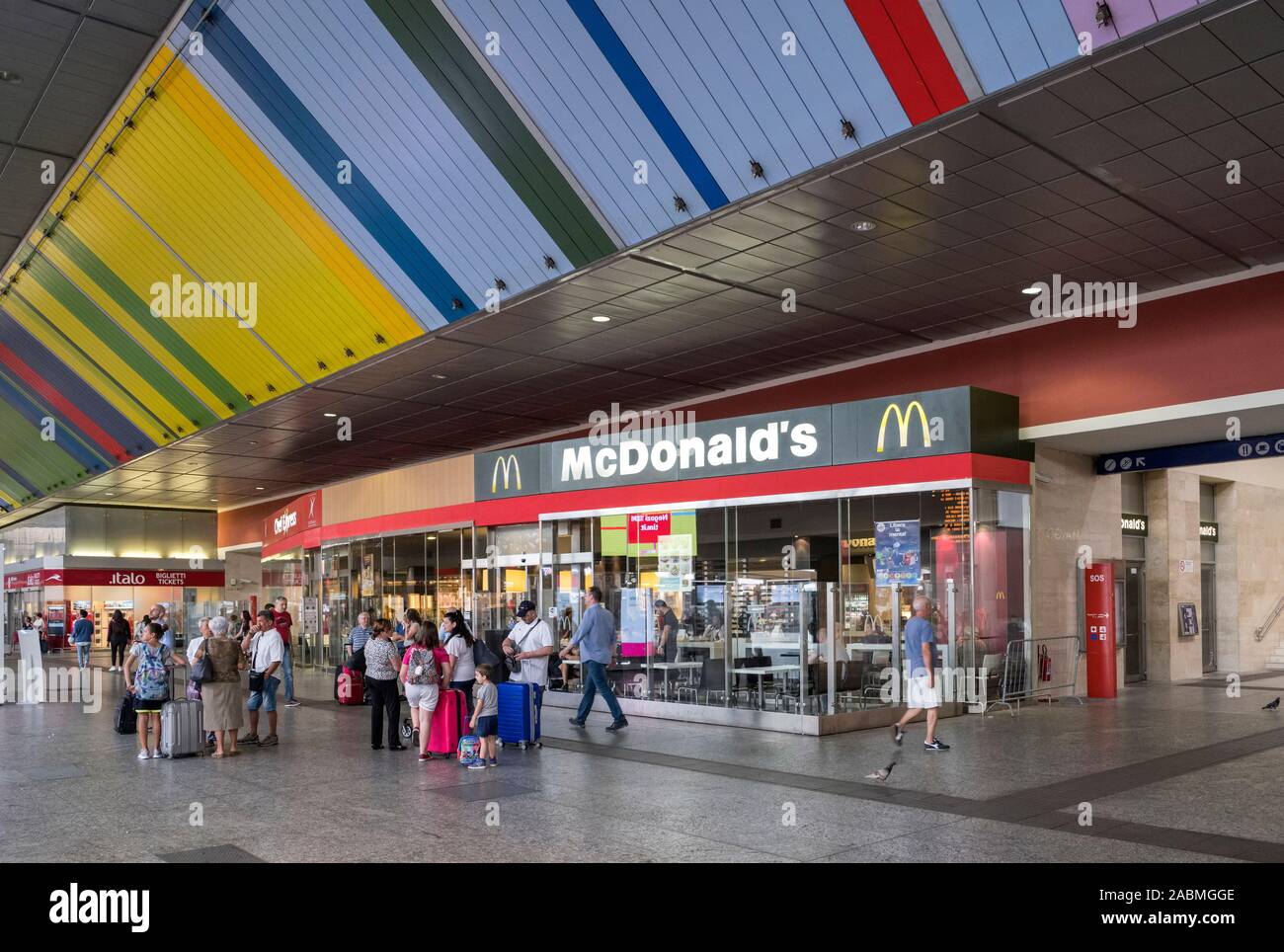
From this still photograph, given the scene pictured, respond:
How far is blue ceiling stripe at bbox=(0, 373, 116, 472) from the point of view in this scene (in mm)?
30688

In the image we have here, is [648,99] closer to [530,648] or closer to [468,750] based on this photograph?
[530,648]

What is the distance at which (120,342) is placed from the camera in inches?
933

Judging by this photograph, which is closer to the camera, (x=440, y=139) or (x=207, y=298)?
(x=440, y=139)

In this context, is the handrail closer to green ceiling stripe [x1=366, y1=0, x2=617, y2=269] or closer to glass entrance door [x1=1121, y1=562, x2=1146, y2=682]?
glass entrance door [x1=1121, y1=562, x2=1146, y2=682]

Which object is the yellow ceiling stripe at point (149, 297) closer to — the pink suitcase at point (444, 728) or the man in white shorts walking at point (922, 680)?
the pink suitcase at point (444, 728)

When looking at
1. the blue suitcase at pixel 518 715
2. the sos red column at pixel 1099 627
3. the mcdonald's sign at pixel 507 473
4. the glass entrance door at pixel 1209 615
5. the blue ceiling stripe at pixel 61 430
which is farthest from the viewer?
the blue ceiling stripe at pixel 61 430

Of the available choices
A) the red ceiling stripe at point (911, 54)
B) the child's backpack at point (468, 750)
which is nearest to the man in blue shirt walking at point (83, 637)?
the child's backpack at point (468, 750)

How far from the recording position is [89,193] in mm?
17344

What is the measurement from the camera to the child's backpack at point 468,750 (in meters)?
10.2

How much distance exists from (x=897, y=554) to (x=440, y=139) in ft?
26.2

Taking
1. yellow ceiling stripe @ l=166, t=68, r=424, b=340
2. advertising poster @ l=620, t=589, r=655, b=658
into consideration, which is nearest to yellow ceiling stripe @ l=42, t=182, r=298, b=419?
yellow ceiling stripe @ l=166, t=68, r=424, b=340

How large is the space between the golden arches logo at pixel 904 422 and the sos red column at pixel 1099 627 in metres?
4.02

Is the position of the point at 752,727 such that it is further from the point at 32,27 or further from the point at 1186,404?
the point at 32,27

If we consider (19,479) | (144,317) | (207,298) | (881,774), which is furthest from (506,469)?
(19,479)
